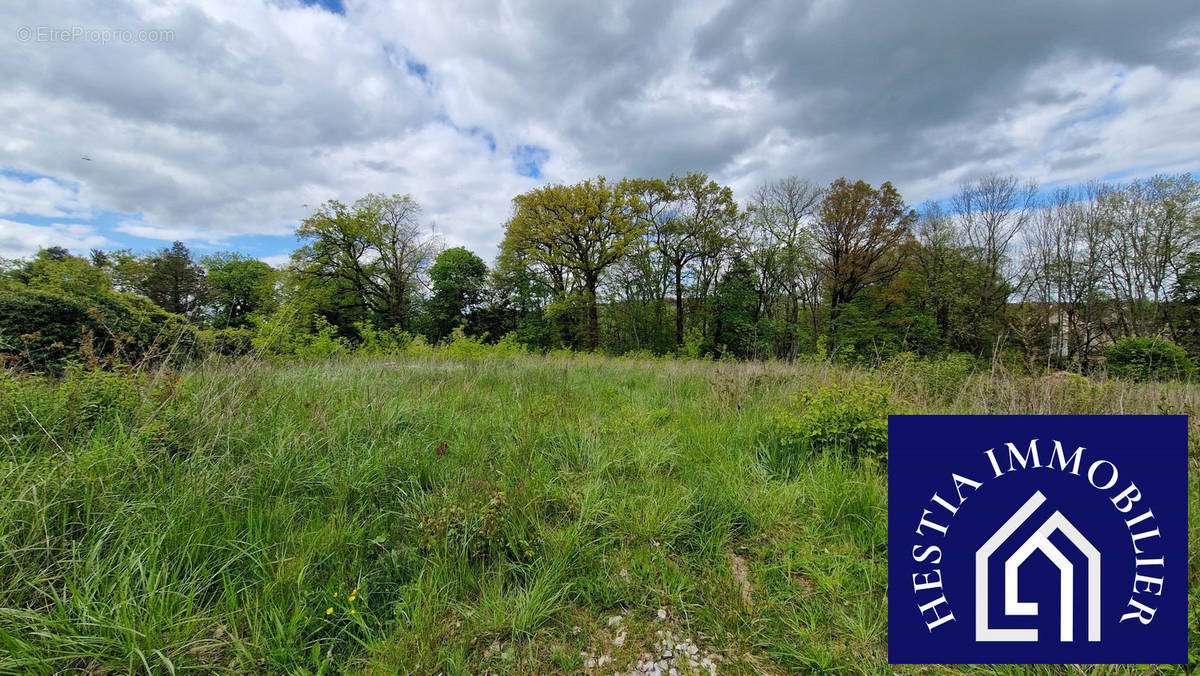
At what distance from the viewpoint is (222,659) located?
57.3 inches

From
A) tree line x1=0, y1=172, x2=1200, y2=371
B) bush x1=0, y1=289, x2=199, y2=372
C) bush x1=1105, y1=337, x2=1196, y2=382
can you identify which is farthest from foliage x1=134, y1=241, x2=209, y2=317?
bush x1=1105, y1=337, x2=1196, y2=382

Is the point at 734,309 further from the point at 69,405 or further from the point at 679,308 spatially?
the point at 69,405

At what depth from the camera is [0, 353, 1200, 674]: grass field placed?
1.54 m

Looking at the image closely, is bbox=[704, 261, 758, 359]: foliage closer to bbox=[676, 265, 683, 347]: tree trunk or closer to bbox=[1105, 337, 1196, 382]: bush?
bbox=[676, 265, 683, 347]: tree trunk

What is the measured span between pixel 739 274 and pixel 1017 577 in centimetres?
2471

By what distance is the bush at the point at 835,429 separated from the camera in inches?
129

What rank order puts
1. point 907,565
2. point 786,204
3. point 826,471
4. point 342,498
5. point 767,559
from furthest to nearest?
1. point 786,204
2. point 826,471
3. point 342,498
4. point 767,559
5. point 907,565

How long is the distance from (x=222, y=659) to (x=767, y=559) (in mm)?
2641

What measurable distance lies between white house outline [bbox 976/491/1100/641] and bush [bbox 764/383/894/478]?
1650mm

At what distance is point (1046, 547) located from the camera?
4.91 ft

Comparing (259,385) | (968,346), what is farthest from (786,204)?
(259,385)

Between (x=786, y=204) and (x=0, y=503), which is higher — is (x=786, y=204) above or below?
above

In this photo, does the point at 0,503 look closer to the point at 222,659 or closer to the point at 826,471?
the point at 222,659

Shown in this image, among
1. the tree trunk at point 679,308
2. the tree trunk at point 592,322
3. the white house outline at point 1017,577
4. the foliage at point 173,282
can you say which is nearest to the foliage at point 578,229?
the tree trunk at point 592,322
